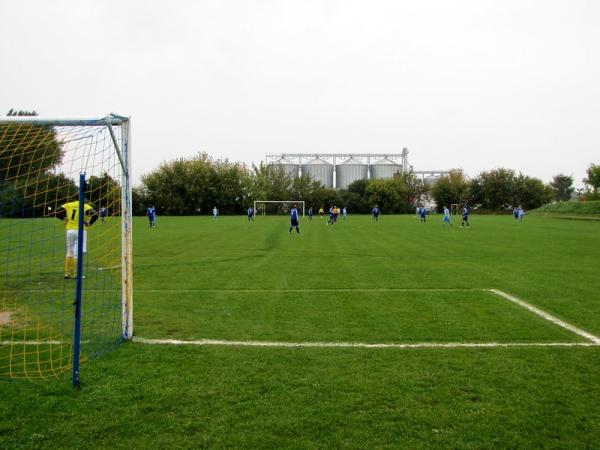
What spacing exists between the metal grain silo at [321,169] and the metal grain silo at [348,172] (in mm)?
1522

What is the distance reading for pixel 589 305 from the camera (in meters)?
8.97

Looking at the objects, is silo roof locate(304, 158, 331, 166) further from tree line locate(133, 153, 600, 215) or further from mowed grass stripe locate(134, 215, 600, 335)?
mowed grass stripe locate(134, 215, 600, 335)

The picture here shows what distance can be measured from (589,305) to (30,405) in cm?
895

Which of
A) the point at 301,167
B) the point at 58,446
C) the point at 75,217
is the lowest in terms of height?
the point at 58,446

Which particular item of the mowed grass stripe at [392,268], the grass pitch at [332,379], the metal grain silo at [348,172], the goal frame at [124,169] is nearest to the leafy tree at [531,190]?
the metal grain silo at [348,172]

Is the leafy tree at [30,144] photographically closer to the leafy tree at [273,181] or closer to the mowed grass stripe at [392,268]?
the mowed grass stripe at [392,268]

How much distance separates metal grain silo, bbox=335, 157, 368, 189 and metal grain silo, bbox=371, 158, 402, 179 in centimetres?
189

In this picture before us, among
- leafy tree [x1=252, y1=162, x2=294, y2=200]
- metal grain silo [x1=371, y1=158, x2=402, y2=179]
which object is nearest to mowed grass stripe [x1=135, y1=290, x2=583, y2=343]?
leafy tree [x1=252, y1=162, x2=294, y2=200]

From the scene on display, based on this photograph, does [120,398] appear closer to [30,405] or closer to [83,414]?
[83,414]

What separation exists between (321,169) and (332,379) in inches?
3916

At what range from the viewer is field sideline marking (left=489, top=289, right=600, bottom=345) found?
22.6 ft

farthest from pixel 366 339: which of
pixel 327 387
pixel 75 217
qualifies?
pixel 75 217

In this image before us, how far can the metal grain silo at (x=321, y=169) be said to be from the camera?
103 meters

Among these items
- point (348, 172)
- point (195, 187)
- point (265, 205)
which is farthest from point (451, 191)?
point (195, 187)
